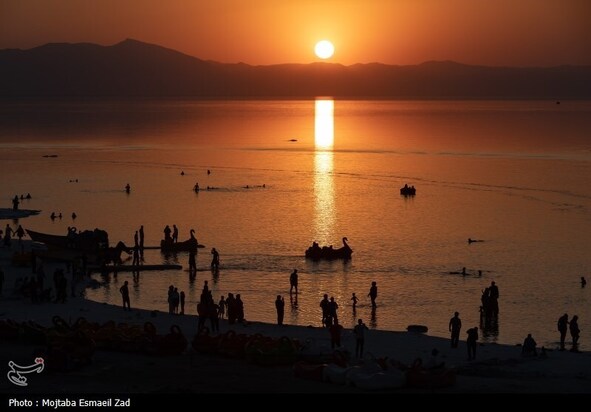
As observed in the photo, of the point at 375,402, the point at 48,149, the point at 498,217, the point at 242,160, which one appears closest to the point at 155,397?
the point at 375,402

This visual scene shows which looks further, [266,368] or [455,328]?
[455,328]

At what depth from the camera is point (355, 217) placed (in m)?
65.4

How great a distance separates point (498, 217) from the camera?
65188 mm

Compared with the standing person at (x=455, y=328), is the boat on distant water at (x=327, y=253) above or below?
above

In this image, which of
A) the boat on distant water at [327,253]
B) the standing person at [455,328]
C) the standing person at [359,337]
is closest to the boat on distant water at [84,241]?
the boat on distant water at [327,253]

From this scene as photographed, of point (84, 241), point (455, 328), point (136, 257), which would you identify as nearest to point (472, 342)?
point (455, 328)

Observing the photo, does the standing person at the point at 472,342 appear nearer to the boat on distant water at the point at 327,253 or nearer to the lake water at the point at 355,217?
the lake water at the point at 355,217

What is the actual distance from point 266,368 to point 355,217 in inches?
1697

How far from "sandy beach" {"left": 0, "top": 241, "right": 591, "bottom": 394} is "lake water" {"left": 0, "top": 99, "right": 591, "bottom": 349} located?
17.1 ft

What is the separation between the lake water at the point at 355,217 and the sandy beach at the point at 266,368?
523 cm

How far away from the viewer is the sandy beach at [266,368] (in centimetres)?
2072

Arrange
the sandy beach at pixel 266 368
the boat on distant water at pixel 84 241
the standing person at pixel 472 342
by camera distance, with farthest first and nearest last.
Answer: the boat on distant water at pixel 84 241 → the standing person at pixel 472 342 → the sandy beach at pixel 266 368

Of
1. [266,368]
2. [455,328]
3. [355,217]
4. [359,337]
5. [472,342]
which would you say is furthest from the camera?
[355,217]

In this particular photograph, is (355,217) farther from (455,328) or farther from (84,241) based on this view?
(455,328)
